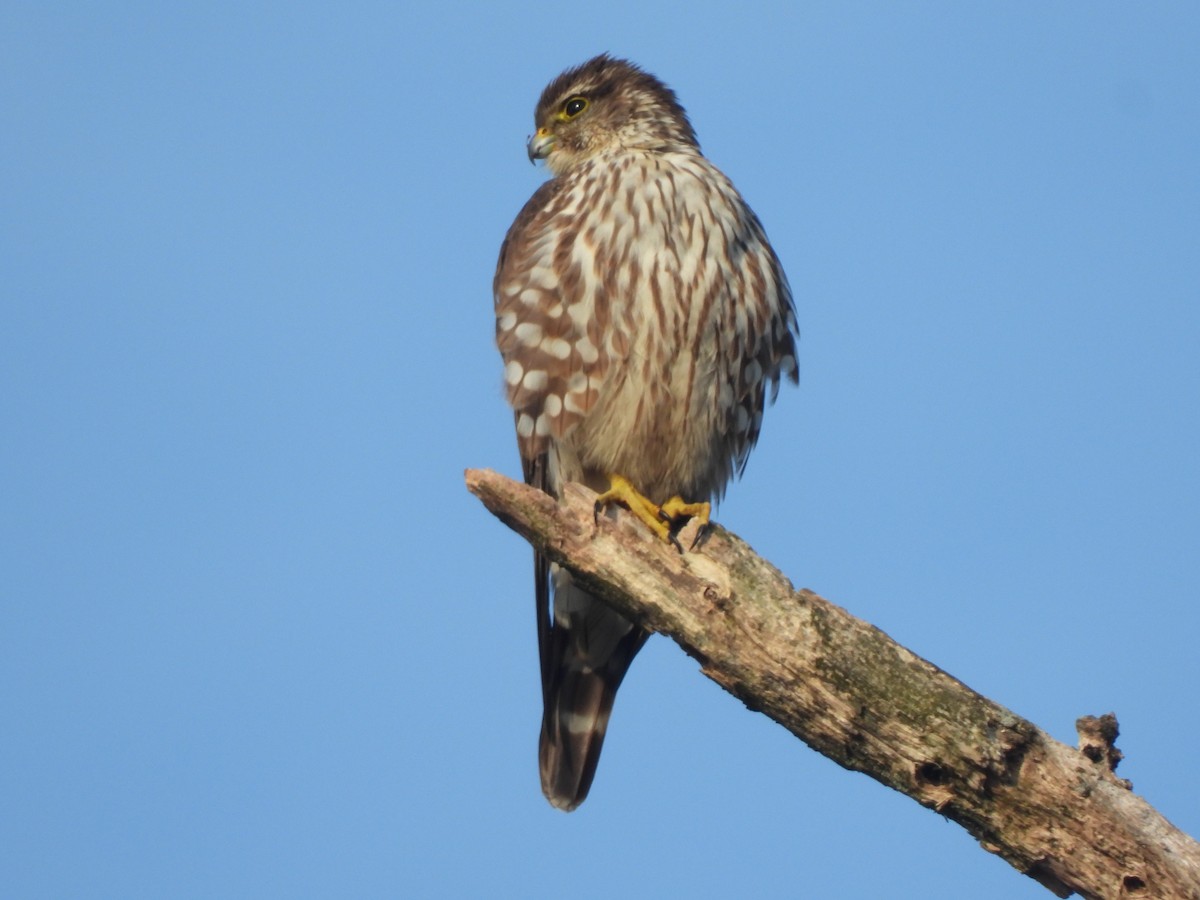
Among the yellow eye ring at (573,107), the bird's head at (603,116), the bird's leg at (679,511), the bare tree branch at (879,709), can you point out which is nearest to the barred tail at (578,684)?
the bird's leg at (679,511)

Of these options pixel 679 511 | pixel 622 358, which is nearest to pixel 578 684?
pixel 679 511

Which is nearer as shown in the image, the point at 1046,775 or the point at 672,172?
the point at 1046,775

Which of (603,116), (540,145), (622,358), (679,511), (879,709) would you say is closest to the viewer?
(879,709)

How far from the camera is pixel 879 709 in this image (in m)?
3.27

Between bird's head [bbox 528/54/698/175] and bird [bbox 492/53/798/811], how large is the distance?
30cm

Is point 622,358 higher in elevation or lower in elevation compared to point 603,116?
lower

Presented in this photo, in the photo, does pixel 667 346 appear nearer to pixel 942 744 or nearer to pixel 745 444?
pixel 745 444

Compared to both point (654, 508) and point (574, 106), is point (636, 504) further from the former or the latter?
point (574, 106)

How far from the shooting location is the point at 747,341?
474 centimetres

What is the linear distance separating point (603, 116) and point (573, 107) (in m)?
0.16

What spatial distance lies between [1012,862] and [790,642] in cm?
69

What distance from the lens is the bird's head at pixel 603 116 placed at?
5449 mm

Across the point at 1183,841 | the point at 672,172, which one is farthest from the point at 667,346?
the point at 1183,841

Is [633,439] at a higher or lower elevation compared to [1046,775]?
higher
